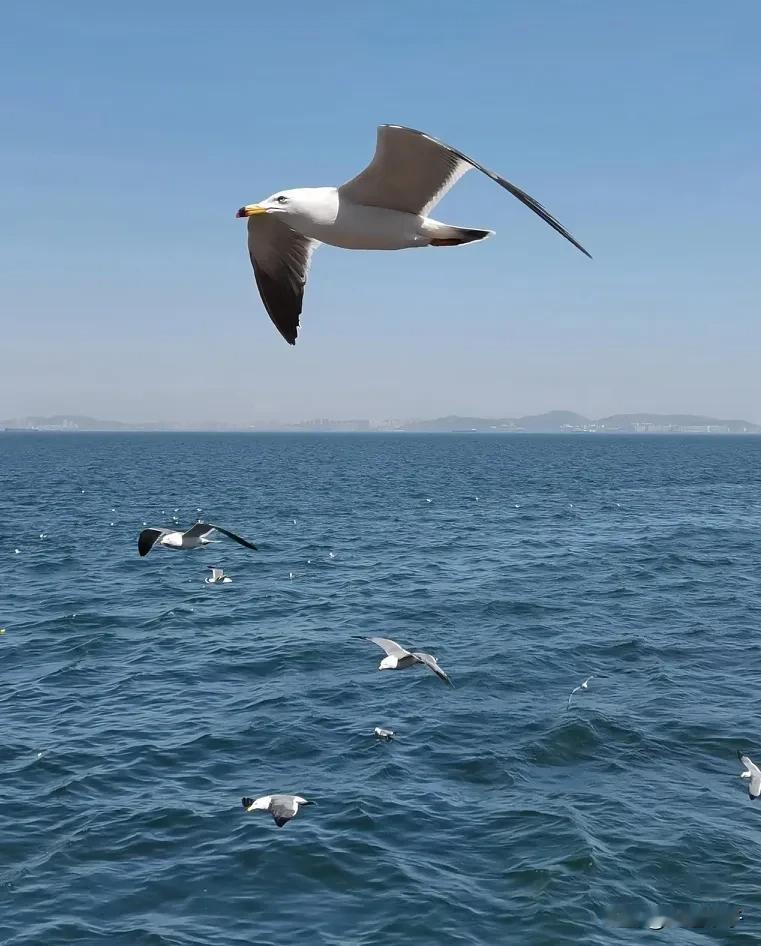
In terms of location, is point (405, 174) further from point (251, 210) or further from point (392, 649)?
point (392, 649)

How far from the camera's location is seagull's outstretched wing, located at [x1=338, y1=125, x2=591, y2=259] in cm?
701

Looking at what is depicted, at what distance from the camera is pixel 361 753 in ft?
68.9

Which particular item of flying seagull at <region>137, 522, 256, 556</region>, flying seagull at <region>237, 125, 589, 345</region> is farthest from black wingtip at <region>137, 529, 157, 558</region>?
flying seagull at <region>237, 125, 589, 345</region>

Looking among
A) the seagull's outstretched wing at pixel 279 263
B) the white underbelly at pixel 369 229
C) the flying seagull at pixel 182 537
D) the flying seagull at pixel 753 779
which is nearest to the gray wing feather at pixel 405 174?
the white underbelly at pixel 369 229

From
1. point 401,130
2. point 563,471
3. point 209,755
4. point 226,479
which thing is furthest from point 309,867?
point 563,471


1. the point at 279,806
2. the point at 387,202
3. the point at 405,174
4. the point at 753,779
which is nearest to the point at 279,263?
the point at 387,202

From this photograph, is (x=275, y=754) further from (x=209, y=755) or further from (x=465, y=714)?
(x=465, y=714)

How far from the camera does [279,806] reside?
16734mm

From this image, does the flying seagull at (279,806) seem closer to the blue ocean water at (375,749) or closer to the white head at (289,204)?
the blue ocean water at (375,749)

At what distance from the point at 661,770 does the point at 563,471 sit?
110 meters

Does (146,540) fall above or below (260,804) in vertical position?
above

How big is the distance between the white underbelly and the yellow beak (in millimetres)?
422

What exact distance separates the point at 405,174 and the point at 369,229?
20.4 inches

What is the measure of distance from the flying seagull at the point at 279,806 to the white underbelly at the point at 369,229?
1221cm
